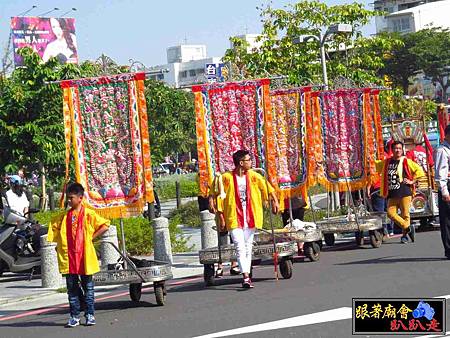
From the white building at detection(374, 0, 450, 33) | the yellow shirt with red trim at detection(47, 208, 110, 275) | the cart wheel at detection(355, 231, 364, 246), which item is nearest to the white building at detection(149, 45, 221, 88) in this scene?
the white building at detection(374, 0, 450, 33)

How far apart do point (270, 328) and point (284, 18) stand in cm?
2520

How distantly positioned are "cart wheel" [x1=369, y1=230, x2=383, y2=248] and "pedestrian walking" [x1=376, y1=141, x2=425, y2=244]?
1.34 ft

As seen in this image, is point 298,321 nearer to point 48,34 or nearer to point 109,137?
point 109,137

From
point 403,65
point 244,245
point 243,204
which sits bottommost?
point 244,245

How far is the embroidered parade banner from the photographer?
1421cm

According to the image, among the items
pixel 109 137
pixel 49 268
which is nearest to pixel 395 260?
pixel 109 137

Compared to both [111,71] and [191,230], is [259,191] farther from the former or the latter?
[191,230]

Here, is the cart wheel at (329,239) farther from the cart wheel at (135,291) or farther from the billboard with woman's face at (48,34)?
the billboard with woman's face at (48,34)

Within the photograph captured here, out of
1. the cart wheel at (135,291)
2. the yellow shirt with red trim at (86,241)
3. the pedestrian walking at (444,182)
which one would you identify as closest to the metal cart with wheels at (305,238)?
the pedestrian walking at (444,182)

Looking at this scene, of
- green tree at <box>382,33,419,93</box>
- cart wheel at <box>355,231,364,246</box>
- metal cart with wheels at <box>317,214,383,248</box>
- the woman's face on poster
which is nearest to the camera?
metal cart with wheels at <box>317,214,383,248</box>

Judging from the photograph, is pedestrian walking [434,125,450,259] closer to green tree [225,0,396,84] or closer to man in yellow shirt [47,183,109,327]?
man in yellow shirt [47,183,109,327]

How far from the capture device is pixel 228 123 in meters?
16.5

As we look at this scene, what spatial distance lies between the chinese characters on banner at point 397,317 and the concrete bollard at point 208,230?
921 centimetres

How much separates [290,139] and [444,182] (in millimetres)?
4272
